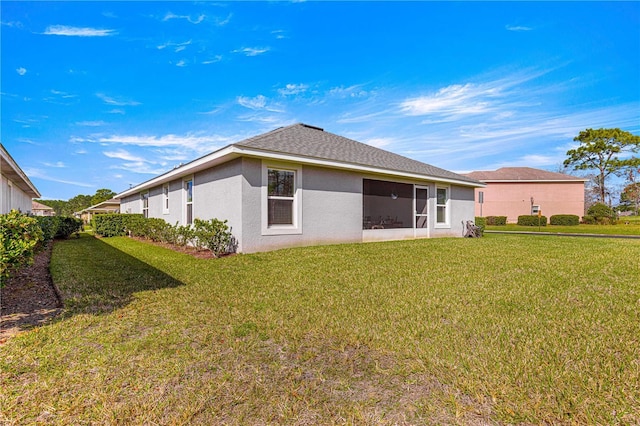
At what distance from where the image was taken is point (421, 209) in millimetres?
13805

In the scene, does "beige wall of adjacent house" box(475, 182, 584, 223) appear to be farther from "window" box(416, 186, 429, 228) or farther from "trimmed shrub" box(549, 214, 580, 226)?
"window" box(416, 186, 429, 228)

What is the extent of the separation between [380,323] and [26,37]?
11495 mm

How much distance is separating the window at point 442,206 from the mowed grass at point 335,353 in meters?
8.53

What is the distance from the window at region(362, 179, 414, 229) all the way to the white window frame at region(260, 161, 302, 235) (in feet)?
11.0

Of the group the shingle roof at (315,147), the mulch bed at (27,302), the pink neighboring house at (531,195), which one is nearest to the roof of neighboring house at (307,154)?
the shingle roof at (315,147)

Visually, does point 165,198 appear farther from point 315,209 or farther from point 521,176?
point 521,176

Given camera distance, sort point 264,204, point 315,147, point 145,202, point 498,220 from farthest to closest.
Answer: point 498,220, point 145,202, point 315,147, point 264,204

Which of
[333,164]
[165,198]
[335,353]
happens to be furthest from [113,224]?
[335,353]

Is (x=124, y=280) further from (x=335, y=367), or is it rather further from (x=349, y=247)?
(x=349, y=247)

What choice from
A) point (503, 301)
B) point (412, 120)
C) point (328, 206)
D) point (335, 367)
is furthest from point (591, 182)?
point (335, 367)

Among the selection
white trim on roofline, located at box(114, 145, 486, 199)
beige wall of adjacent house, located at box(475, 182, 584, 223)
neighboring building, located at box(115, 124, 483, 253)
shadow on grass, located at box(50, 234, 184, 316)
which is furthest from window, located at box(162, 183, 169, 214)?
beige wall of adjacent house, located at box(475, 182, 584, 223)

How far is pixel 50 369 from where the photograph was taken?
262 centimetres

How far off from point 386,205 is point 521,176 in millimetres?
26590

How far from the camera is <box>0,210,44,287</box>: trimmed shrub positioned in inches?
134
